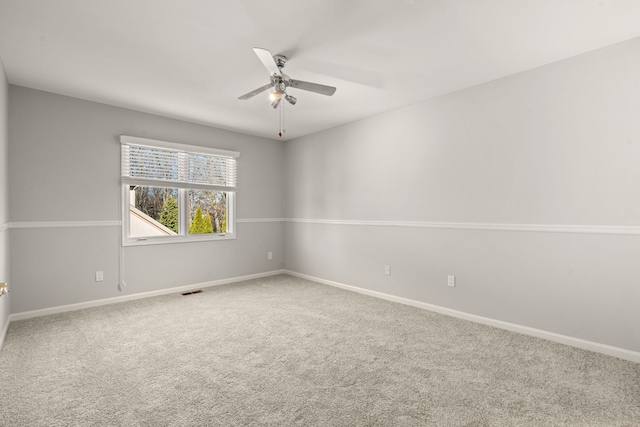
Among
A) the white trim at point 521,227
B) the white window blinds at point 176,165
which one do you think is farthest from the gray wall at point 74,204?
the white trim at point 521,227

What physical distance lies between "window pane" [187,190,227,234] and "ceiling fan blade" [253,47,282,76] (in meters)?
2.83

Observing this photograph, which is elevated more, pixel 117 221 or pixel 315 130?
pixel 315 130

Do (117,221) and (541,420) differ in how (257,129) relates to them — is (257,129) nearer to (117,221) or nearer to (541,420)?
(117,221)

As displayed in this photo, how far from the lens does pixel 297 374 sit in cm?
226

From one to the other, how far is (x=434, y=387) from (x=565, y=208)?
1.93 metres

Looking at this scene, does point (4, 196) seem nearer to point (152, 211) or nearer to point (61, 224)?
point (61, 224)

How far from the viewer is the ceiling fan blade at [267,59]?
7.15 ft

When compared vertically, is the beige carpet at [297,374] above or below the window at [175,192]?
below

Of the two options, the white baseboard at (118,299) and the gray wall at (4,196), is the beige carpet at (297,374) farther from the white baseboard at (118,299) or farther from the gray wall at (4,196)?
the gray wall at (4,196)

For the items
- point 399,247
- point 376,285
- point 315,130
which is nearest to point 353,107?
point 315,130

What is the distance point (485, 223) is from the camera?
3277 millimetres

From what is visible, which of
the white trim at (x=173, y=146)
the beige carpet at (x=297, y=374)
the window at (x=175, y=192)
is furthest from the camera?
the window at (x=175, y=192)

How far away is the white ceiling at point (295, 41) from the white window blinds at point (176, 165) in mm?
756

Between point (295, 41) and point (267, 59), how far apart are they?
0.32 metres
